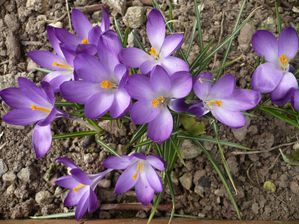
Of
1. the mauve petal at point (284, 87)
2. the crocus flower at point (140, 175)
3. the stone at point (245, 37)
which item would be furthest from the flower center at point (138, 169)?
the stone at point (245, 37)

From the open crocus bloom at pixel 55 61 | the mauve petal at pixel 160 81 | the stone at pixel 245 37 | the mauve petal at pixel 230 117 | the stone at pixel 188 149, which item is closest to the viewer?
the mauve petal at pixel 160 81

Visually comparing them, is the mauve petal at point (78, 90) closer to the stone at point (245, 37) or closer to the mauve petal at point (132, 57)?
the mauve petal at point (132, 57)

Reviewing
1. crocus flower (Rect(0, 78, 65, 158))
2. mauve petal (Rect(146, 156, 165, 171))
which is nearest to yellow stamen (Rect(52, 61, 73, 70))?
crocus flower (Rect(0, 78, 65, 158))

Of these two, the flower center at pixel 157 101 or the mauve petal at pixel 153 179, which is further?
the mauve petal at pixel 153 179

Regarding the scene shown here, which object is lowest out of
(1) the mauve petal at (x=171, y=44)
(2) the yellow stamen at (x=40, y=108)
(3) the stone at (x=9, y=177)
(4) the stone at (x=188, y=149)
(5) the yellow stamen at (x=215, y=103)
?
(3) the stone at (x=9, y=177)

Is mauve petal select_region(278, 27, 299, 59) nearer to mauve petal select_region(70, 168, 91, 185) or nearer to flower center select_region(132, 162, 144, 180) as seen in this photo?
flower center select_region(132, 162, 144, 180)
